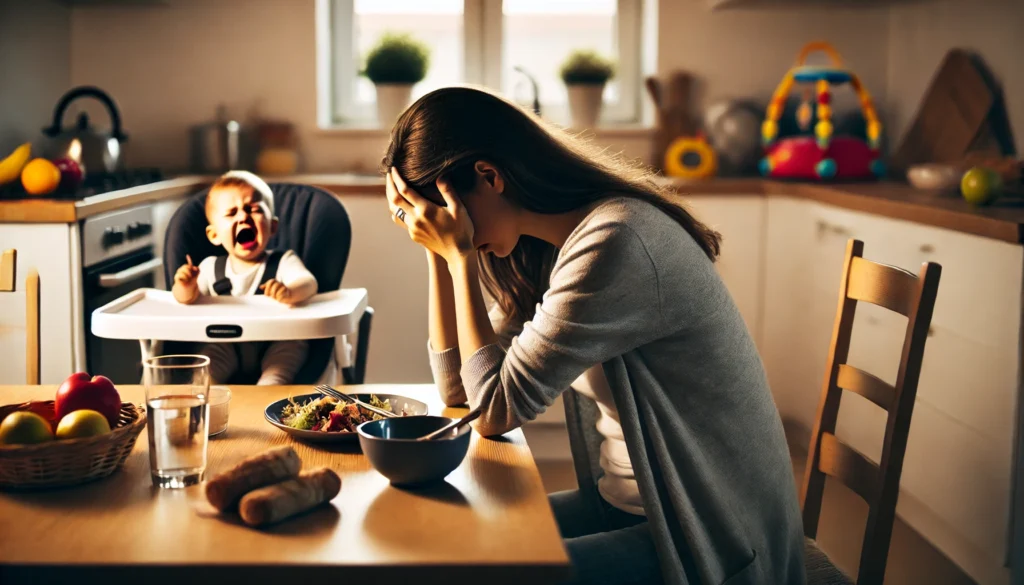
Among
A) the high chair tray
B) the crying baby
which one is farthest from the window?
the high chair tray

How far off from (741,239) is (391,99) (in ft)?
4.44

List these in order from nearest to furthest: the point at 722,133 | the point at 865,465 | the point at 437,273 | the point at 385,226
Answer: the point at 865,465 → the point at 437,273 → the point at 385,226 → the point at 722,133

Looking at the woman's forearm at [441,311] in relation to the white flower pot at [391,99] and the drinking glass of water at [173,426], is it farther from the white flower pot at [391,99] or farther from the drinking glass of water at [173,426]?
the white flower pot at [391,99]

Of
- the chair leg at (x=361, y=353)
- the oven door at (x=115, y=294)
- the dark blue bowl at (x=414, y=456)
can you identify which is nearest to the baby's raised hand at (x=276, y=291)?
the chair leg at (x=361, y=353)

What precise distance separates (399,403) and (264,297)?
828 mm

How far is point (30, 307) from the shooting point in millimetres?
1727

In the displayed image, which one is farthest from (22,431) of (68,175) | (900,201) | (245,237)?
(900,201)

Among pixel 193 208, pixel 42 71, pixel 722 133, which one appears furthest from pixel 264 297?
pixel 722 133

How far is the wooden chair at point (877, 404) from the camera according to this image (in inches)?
53.8

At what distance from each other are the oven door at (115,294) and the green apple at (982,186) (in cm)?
204

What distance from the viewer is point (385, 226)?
355 cm

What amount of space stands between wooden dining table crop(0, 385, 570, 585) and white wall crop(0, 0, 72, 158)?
248cm

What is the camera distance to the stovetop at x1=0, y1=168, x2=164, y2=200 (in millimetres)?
2648

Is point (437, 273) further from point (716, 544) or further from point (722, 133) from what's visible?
point (722, 133)
